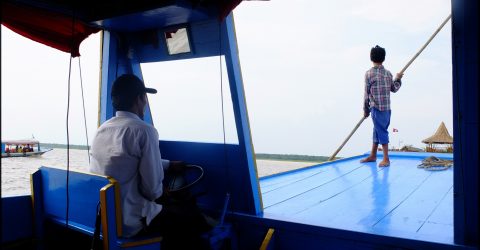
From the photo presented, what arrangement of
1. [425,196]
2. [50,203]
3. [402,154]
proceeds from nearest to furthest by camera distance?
[50,203] → [425,196] → [402,154]

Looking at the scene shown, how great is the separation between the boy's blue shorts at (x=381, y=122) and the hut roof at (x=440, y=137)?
4590 mm

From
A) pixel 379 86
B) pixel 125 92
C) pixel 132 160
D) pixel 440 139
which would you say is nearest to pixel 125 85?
pixel 125 92

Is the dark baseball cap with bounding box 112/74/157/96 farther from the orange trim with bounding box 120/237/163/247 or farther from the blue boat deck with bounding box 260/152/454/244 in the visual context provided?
the blue boat deck with bounding box 260/152/454/244

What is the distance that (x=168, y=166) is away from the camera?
2871mm

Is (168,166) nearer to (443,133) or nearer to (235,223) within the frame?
(235,223)

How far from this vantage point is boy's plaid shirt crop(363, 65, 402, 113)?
4.62 meters

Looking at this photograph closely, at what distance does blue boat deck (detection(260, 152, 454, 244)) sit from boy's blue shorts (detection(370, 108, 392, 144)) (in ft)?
1.54

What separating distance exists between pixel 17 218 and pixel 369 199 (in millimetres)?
2931

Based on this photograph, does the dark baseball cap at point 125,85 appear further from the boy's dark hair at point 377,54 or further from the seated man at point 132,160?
the boy's dark hair at point 377,54

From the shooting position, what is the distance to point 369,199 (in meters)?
3.35

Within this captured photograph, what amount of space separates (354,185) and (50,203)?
2994 millimetres

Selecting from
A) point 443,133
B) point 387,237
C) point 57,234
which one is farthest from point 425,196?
point 443,133

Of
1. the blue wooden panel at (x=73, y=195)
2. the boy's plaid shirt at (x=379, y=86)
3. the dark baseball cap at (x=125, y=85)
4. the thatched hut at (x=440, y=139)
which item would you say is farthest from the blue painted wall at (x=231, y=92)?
the thatched hut at (x=440, y=139)

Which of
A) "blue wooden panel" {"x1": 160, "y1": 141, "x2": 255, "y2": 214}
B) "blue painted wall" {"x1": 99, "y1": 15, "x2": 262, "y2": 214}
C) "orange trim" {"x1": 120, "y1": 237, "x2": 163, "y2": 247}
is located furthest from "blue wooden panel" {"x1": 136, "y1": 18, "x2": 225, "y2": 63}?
"orange trim" {"x1": 120, "y1": 237, "x2": 163, "y2": 247}
